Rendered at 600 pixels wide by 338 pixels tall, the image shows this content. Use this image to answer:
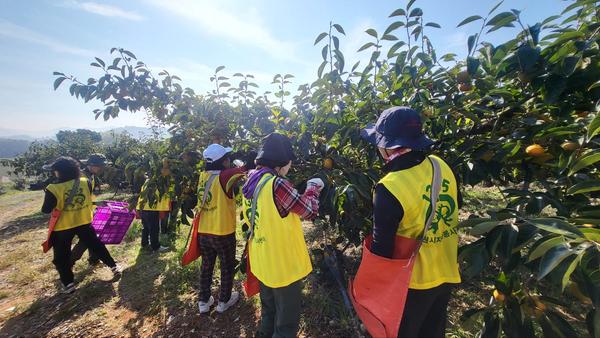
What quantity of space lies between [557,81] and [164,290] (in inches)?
171

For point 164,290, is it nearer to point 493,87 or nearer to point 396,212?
point 396,212

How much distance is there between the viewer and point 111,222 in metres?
4.62

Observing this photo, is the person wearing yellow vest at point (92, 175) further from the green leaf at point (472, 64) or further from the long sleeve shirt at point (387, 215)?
the green leaf at point (472, 64)

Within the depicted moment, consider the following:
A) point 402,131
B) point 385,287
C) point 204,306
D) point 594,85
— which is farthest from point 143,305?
point 594,85

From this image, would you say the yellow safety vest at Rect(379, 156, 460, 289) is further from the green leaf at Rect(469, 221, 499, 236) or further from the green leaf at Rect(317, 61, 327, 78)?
the green leaf at Rect(317, 61, 327, 78)

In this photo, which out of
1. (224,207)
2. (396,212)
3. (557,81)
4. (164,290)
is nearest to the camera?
(396,212)

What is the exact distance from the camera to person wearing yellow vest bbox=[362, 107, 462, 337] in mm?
1425

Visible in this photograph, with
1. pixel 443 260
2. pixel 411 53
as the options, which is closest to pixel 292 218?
pixel 443 260

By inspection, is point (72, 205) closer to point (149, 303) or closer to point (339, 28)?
point (149, 303)

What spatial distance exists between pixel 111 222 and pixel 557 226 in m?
5.38

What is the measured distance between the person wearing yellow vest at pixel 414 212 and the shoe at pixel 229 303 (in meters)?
2.14

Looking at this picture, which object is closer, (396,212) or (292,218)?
(396,212)

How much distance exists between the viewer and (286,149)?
6.73ft

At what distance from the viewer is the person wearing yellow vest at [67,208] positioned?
11.7 feet
